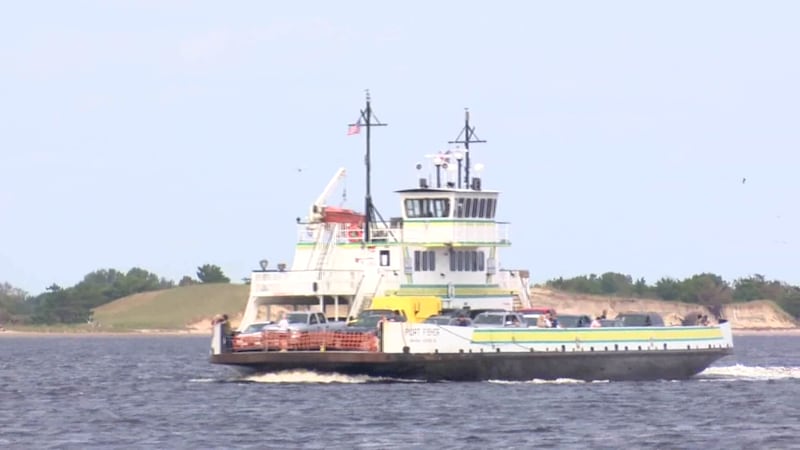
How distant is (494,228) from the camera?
231 feet

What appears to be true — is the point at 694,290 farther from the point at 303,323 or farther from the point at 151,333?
the point at 303,323

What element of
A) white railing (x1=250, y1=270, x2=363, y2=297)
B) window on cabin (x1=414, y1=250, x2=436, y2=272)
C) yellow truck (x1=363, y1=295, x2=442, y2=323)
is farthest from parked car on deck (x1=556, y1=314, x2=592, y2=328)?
white railing (x1=250, y1=270, x2=363, y2=297)

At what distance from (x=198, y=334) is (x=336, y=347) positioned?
120 m

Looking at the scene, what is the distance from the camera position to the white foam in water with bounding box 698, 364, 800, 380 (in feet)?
237

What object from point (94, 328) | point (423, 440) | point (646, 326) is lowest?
point (423, 440)

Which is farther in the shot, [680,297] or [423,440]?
[680,297]

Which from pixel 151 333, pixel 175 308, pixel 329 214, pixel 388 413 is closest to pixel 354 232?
pixel 329 214

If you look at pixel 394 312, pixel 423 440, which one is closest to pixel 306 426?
pixel 423 440

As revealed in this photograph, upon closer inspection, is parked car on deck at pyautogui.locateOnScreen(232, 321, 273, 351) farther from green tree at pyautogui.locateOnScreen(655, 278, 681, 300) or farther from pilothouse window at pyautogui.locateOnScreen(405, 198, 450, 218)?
green tree at pyautogui.locateOnScreen(655, 278, 681, 300)

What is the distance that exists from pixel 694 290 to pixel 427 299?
11334 cm

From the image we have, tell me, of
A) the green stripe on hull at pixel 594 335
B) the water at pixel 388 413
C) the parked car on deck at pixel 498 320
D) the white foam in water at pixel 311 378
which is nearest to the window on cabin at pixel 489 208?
the parked car on deck at pixel 498 320

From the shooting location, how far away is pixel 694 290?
7008 inches

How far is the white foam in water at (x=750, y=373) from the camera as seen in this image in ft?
237

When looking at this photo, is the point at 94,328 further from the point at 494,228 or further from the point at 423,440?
the point at 423,440
